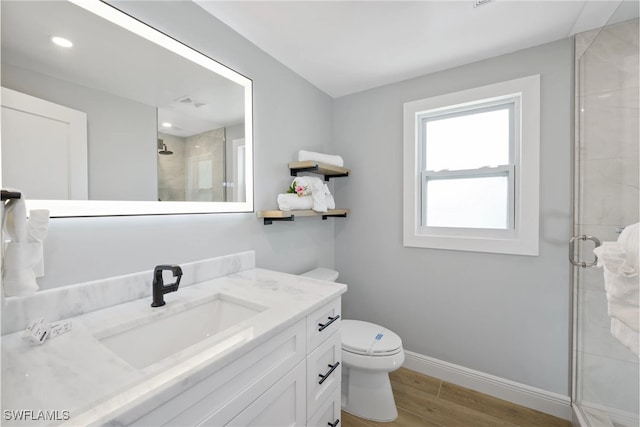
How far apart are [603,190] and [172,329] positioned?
2.11 metres

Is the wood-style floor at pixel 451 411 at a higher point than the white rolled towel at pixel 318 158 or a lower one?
lower

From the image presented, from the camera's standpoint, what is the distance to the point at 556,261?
1604mm

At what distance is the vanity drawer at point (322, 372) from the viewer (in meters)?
1.05

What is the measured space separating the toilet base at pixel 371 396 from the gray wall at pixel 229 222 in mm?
815

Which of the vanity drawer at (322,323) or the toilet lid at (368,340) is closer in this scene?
the vanity drawer at (322,323)

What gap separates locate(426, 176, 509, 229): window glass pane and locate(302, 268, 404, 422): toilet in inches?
38.7

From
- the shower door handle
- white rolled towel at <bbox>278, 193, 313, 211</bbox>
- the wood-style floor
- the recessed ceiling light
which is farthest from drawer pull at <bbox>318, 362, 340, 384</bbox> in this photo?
the recessed ceiling light

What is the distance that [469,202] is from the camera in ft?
6.37

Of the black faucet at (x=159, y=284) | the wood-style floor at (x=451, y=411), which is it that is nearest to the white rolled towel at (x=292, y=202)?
the black faucet at (x=159, y=284)

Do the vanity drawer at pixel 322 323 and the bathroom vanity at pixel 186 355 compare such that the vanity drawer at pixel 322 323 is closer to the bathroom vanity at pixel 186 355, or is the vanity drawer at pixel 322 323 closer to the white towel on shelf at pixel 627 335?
the bathroom vanity at pixel 186 355

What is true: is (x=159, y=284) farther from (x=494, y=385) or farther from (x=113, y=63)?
(x=494, y=385)

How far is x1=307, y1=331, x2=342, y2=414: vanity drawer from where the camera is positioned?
1.05 m

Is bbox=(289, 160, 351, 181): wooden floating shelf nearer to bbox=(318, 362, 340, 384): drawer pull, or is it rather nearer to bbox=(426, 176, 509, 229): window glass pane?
bbox=(426, 176, 509, 229): window glass pane

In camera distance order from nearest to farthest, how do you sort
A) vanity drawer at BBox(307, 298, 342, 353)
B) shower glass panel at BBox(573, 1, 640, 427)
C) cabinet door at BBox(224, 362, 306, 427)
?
cabinet door at BBox(224, 362, 306, 427) < vanity drawer at BBox(307, 298, 342, 353) < shower glass panel at BBox(573, 1, 640, 427)
